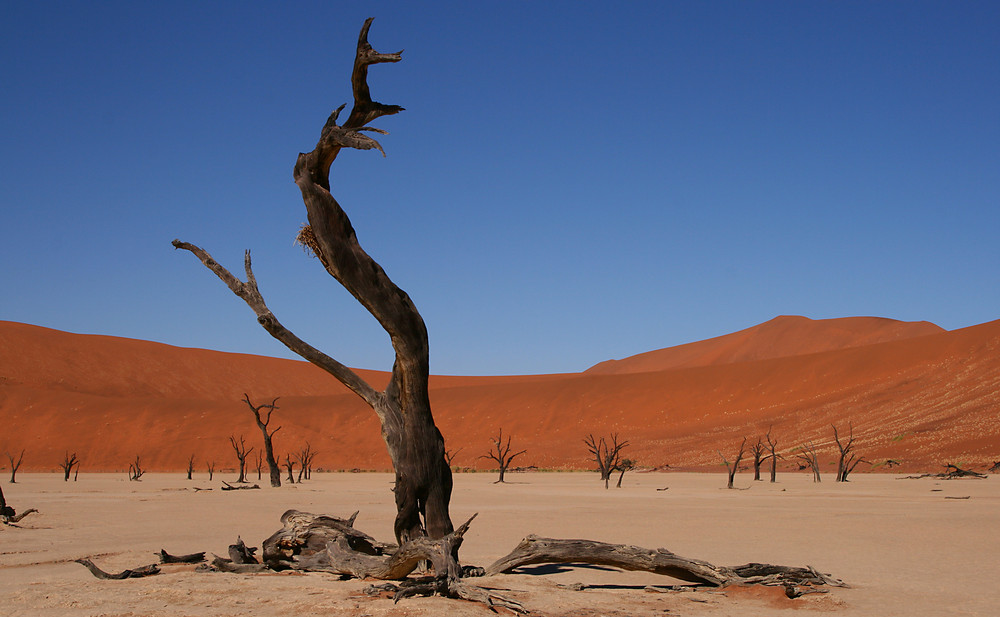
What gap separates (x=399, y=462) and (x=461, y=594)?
6.21 ft

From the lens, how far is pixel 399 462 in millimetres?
7863

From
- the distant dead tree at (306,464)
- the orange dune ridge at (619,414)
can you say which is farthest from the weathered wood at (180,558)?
the orange dune ridge at (619,414)

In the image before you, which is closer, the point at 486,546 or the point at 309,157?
the point at 309,157

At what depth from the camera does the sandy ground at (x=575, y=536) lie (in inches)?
257

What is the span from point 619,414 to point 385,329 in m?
62.8

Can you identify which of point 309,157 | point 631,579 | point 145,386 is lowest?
point 631,579

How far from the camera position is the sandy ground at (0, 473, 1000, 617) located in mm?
6516

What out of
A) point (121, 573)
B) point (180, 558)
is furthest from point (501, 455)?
Result: point (121, 573)

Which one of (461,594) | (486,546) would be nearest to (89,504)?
(486,546)

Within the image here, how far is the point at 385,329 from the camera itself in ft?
25.8

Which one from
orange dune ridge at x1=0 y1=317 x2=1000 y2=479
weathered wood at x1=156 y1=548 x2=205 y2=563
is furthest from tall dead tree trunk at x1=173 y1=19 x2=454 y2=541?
orange dune ridge at x1=0 y1=317 x2=1000 y2=479

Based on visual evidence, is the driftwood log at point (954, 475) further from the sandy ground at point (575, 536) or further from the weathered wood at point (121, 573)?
the weathered wood at point (121, 573)

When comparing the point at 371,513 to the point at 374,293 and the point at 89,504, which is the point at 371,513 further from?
the point at 374,293

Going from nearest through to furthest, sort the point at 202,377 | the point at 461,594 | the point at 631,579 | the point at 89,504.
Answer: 1. the point at 461,594
2. the point at 631,579
3. the point at 89,504
4. the point at 202,377
